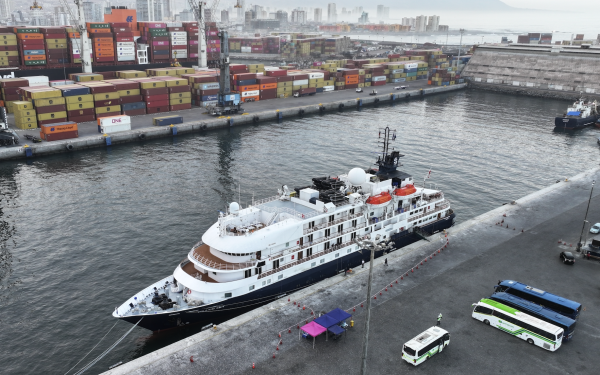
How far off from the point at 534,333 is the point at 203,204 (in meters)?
40.4

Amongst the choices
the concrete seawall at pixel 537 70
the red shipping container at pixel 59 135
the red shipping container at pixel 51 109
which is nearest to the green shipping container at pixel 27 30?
→ the red shipping container at pixel 51 109

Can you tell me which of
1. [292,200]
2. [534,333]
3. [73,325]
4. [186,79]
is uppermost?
[186,79]

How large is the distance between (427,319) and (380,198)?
1340cm

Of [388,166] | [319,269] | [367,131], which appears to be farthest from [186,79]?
[319,269]

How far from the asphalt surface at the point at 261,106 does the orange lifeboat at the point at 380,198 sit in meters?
63.4

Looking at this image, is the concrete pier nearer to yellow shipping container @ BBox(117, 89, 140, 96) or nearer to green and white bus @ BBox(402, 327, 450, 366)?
green and white bus @ BBox(402, 327, 450, 366)

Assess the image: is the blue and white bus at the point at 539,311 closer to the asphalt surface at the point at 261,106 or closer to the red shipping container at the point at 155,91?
the asphalt surface at the point at 261,106

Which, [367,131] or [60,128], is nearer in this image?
[60,128]

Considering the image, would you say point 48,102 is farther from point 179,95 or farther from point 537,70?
point 537,70

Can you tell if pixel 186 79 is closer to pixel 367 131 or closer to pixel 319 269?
pixel 367 131

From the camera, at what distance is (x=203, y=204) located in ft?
193

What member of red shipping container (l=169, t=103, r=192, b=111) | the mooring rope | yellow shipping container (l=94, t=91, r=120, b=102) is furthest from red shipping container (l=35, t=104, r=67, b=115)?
the mooring rope

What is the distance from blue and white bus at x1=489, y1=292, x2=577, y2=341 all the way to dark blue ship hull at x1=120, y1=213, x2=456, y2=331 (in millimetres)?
13087

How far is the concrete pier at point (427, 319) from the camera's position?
28641mm
